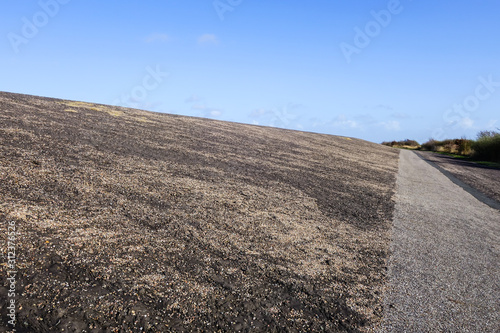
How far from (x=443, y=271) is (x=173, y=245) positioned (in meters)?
3.55

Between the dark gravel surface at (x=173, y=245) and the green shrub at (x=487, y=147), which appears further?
the green shrub at (x=487, y=147)

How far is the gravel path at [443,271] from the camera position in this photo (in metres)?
3.36

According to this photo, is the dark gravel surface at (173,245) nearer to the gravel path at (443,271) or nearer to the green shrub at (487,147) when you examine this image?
the gravel path at (443,271)

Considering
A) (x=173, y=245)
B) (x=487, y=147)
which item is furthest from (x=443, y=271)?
(x=487, y=147)

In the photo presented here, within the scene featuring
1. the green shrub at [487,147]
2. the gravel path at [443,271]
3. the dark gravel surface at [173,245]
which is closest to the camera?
the dark gravel surface at [173,245]

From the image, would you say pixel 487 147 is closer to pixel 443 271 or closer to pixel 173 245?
pixel 443 271

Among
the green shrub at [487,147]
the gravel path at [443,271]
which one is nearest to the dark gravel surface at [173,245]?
the gravel path at [443,271]

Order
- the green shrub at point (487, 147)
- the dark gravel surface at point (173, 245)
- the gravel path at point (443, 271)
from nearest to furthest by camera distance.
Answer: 1. the dark gravel surface at point (173, 245)
2. the gravel path at point (443, 271)
3. the green shrub at point (487, 147)

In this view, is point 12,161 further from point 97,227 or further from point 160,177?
point 97,227

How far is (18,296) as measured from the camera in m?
2.82

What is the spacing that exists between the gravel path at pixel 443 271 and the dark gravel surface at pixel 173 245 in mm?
249

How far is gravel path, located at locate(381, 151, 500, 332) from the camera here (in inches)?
132

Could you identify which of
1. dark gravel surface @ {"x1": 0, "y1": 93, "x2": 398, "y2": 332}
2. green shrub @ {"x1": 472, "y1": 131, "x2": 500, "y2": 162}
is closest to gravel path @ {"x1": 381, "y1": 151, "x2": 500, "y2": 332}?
dark gravel surface @ {"x1": 0, "y1": 93, "x2": 398, "y2": 332}

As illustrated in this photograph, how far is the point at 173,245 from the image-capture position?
163 inches
